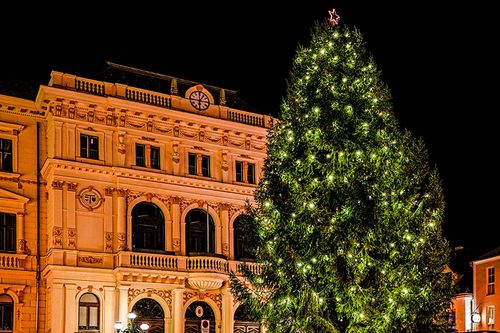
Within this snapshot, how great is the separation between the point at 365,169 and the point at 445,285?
4.79 meters

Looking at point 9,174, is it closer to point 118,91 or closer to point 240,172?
point 118,91

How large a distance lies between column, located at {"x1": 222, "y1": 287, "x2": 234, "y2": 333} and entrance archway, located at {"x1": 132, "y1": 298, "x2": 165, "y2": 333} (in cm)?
345

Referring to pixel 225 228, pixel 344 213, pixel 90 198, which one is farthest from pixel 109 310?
pixel 344 213

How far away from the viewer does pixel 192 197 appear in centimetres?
3966

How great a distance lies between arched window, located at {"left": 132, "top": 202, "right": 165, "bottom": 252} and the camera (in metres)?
38.1

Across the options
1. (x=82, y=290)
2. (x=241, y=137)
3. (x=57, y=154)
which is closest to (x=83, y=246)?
(x=82, y=290)

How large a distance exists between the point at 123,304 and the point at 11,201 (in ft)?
24.0

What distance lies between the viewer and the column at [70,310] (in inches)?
1369

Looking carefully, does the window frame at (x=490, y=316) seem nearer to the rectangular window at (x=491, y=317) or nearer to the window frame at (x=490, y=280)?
the rectangular window at (x=491, y=317)

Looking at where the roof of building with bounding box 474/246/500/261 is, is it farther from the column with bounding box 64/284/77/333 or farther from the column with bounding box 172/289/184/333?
the column with bounding box 64/284/77/333

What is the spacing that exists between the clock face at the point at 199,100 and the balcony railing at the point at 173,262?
8.19m

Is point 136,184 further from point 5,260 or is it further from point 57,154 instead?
point 5,260

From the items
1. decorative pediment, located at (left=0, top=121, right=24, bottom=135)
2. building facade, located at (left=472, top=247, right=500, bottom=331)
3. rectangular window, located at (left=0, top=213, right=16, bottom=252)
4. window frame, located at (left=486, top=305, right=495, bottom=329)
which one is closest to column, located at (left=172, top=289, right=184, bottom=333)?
rectangular window, located at (left=0, top=213, right=16, bottom=252)

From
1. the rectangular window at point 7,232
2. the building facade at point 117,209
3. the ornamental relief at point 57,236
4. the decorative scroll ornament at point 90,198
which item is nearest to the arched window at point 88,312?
the building facade at point 117,209
